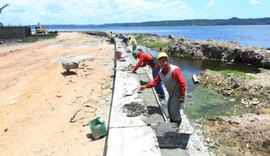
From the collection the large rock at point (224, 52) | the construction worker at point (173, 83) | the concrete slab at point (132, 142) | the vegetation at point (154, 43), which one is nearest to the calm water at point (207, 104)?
the construction worker at point (173, 83)

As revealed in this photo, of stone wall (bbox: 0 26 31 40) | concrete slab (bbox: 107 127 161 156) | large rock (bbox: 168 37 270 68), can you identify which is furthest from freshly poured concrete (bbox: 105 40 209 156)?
stone wall (bbox: 0 26 31 40)

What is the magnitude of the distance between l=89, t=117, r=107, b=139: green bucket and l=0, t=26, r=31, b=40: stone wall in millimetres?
45737

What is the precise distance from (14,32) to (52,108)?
4586cm

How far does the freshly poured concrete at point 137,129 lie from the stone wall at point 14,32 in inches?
1684

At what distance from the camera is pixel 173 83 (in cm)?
801

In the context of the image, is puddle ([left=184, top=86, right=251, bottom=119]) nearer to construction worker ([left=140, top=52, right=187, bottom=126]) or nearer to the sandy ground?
the sandy ground

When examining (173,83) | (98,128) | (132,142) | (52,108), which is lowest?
(52,108)

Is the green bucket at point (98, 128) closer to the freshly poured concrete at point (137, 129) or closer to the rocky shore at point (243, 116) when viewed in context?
the freshly poured concrete at point (137, 129)

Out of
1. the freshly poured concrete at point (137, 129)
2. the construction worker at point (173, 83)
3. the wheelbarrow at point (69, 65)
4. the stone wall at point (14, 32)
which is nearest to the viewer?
the freshly poured concrete at point (137, 129)

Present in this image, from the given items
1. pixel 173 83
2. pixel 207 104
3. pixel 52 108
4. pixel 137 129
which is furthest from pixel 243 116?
pixel 52 108

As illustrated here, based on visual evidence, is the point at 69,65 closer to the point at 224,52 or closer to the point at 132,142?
the point at 132,142

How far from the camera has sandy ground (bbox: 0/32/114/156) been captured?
371 inches

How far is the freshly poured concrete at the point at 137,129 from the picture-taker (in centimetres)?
717

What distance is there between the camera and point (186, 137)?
807cm
